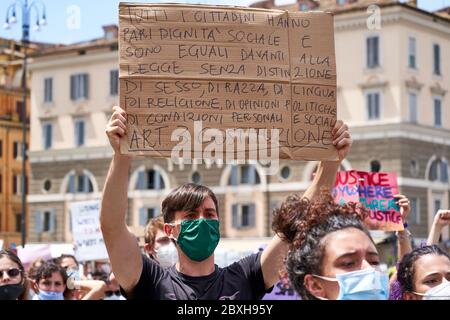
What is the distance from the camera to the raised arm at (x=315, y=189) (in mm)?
5387

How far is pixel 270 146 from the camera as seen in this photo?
548cm

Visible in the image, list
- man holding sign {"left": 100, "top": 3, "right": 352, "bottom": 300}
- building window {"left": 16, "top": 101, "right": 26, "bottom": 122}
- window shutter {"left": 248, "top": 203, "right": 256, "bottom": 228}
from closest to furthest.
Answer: man holding sign {"left": 100, "top": 3, "right": 352, "bottom": 300}
window shutter {"left": 248, "top": 203, "right": 256, "bottom": 228}
building window {"left": 16, "top": 101, "right": 26, "bottom": 122}

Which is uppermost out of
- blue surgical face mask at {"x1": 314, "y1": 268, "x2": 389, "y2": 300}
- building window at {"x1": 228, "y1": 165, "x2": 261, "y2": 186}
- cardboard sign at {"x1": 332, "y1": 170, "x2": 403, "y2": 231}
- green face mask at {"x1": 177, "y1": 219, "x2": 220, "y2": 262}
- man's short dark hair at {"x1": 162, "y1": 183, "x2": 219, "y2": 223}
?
building window at {"x1": 228, "y1": 165, "x2": 261, "y2": 186}

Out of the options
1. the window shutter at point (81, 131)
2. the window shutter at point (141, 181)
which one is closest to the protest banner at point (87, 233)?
the window shutter at point (141, 181)

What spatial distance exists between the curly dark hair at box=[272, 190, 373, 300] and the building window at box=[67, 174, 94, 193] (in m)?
52.3

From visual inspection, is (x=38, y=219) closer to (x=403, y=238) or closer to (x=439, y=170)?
(x=439, y=170)

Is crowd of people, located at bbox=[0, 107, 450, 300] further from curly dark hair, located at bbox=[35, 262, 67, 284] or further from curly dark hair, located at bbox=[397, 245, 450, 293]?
curly dark hair, located at bbox=[35, 262, 67, 284]

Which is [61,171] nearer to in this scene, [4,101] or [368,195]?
[4,101]

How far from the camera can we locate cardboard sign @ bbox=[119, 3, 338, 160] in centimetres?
533

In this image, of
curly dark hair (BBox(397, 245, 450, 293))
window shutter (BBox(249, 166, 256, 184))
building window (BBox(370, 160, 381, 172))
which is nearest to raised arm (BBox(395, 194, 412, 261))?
curly dark hair (BBox(397, 245, 450, 293))

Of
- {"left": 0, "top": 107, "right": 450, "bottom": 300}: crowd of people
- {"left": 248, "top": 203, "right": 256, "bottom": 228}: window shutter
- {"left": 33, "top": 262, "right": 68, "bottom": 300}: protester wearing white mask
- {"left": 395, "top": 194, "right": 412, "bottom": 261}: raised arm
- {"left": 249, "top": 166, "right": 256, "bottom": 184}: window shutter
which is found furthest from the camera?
{"left": 249, "top": 166, "right": 256, "bottom": 184}: window shutter

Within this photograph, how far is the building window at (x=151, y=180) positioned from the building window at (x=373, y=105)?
11.0m
